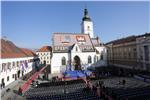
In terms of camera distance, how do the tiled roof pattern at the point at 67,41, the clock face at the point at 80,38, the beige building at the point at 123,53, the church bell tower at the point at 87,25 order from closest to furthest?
the beige building at the point at 123,53 < the tiled roof pattern at the point at 67,41 < the clock face at the point at 80,38 < the church bell tower at the point at 87,25

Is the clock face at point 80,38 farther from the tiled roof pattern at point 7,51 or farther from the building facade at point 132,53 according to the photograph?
the tiled roof pattern at point 7,51

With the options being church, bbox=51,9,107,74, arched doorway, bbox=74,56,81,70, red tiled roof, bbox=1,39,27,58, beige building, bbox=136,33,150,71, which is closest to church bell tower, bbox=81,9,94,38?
church, bbox=51,9,107,74

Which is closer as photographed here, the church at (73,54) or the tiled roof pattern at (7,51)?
the tiled roof pattern at (7,51)

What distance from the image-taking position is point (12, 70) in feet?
127

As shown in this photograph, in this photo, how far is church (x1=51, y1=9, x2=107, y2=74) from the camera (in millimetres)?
53844

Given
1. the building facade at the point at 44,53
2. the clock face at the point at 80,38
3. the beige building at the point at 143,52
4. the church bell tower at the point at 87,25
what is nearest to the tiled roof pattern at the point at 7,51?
the clock face at the point at 80,38

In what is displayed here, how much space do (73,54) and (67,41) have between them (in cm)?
544

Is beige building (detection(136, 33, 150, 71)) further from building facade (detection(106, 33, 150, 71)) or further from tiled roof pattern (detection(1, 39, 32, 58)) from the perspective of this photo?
tiled roof pattern (detection(1, 39, 32, 58))

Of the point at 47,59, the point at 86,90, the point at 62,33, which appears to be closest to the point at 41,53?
the point at 47,59

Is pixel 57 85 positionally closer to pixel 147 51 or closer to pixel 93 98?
pixel 93 98

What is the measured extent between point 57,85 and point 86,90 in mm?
8172

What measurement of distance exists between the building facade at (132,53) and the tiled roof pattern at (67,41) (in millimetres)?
9088

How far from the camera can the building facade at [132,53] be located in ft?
137

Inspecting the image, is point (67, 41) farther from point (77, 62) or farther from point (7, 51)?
point (7, 51)
